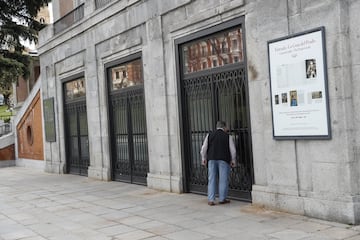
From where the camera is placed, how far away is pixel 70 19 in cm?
1717

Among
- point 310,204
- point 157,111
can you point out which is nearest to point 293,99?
point 310,204

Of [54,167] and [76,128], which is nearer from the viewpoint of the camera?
[76,128]

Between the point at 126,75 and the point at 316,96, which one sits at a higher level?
the point at 126,75

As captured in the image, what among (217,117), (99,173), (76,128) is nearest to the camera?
(217,117)

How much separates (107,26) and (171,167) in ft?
17.2

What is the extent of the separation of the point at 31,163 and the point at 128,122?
1084 centimetres

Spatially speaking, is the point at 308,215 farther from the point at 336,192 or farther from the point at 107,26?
the point at 107,26

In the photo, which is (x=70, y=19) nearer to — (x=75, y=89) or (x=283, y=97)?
(x=75, y=89)

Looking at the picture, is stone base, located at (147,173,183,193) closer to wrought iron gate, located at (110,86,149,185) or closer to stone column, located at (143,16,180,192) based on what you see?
stone column, located at (143,16,180,192)

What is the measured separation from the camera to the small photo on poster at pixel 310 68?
741 cm

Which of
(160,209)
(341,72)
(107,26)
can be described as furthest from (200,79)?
(107,26)

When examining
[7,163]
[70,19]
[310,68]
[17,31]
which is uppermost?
[17,31]

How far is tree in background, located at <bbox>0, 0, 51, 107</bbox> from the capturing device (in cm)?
2695

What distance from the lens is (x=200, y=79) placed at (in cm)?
1050
